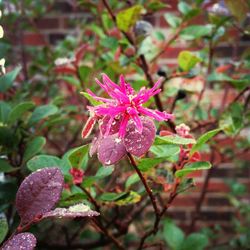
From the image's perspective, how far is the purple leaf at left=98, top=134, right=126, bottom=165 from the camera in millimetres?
419

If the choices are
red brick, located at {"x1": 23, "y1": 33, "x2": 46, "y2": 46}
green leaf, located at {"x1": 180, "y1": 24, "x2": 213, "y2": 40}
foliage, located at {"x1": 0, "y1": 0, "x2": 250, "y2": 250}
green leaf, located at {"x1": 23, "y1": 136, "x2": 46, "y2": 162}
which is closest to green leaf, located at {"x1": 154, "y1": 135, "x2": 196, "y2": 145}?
foliage, located at {"x1": 0, "y1": 0, "x2": 250, "y2": 250}

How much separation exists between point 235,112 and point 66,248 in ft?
1.33

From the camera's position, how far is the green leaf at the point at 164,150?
50 centimetres

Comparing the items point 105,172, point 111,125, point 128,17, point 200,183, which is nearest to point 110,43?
point 128,17

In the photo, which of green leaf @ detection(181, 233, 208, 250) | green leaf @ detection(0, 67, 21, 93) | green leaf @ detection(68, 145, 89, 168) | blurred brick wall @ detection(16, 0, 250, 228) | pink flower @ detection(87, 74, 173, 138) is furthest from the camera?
blurred brick wall @ detection(16, 0, 250, 228)

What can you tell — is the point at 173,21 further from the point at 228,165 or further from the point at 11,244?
the point at 228,165

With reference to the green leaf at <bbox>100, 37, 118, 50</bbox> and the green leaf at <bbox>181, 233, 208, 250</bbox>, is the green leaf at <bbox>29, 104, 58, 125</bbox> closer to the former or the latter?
the green leaf at <bbox>100, 37, 118, 50</bbox>

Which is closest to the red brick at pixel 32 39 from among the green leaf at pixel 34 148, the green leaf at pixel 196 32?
the green leaf at pixel 196 32

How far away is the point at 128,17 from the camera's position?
0.71 m

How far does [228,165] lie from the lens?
1701mm

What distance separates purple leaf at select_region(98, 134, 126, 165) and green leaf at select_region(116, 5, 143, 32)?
1.11 ft

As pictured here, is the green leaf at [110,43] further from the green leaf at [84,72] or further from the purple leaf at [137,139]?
the purple leaf at [137,139]

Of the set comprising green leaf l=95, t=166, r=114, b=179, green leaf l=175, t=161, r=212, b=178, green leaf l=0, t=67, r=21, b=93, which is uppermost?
green leaf l=0, t=67, r=21, b=93

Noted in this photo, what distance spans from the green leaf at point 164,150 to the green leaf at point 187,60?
301mm
